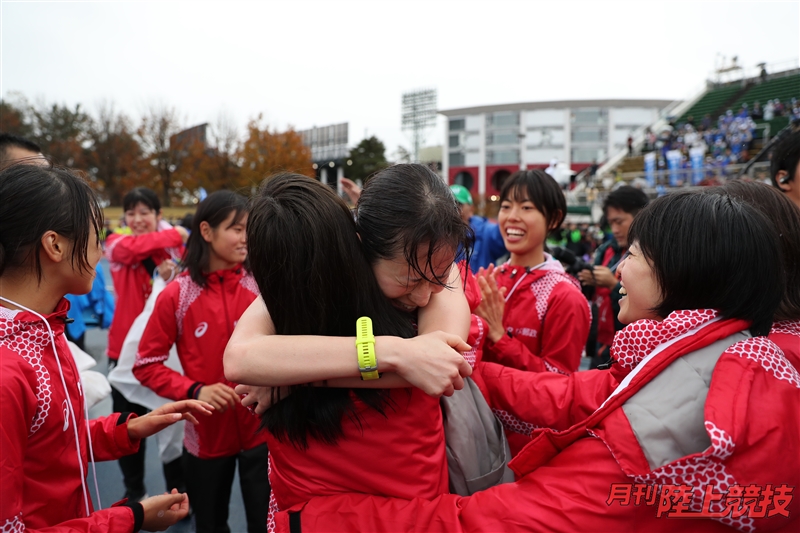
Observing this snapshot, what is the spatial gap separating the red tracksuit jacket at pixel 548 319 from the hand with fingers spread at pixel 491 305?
0.06m

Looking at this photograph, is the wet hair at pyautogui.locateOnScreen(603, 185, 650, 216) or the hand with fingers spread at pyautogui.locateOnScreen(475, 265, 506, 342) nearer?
the hand with fingers spread at pyautogui.locateOnScreen(475, 265, 506, 342)

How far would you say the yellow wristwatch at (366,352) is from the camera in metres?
1.05

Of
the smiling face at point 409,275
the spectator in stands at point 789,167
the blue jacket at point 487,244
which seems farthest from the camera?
the blue jacket at point 487,244

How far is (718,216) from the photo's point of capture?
1.09m

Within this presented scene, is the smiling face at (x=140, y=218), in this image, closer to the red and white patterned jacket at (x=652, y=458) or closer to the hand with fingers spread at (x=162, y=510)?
the hand with fingers spread at (x=162, y=510)

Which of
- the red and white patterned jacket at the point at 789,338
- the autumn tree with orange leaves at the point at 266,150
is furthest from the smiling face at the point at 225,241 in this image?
the autumn tree with orange leaves at the point at 266,150

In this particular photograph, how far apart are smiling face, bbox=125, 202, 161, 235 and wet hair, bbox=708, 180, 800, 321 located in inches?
148

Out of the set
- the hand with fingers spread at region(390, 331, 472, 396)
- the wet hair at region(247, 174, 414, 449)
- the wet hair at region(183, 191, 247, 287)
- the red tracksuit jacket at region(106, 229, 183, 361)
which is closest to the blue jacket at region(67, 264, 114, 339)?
the red tracksuit jacket at region(106, 229, 183, 361)

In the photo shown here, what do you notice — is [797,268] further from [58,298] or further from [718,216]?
[58,298]

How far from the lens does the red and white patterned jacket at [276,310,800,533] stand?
3.03ft

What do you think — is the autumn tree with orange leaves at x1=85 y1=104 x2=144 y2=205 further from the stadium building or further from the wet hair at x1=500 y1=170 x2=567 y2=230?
the wet hair at x1=500 y1=170 x2=567 y2=230

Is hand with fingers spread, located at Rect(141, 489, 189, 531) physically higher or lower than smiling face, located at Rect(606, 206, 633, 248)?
lower

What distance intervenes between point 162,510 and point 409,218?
1059mm

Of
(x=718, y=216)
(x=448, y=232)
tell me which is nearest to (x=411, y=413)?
(x=448, y=232)
